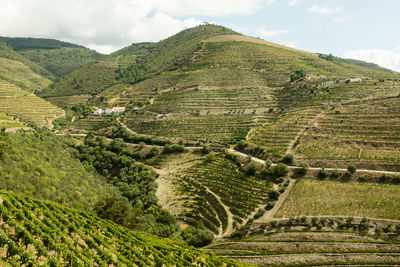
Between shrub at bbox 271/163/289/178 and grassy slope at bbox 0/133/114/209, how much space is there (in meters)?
44.3

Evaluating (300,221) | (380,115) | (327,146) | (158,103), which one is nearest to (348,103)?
(380,115)

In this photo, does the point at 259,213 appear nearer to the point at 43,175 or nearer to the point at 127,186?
the point at 127,186

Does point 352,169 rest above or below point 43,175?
above

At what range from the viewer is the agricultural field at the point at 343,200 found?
47500mm

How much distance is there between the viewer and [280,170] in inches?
2468

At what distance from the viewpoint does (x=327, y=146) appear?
69.8 m

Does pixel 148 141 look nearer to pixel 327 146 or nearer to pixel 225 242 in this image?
pixel 225 242

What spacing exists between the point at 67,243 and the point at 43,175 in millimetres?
31598

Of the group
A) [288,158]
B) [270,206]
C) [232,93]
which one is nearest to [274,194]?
[270,206]

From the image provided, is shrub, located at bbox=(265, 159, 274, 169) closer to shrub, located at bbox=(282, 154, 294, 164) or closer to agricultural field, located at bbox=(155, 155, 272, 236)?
shrub, located at bbox=(282, 154, 294, 164)

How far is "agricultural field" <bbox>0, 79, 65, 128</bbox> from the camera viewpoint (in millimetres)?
111438

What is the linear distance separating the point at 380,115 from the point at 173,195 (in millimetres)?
70859

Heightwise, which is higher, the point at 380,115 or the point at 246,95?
the point at 246,95

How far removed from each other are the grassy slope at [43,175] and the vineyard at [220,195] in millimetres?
22207
